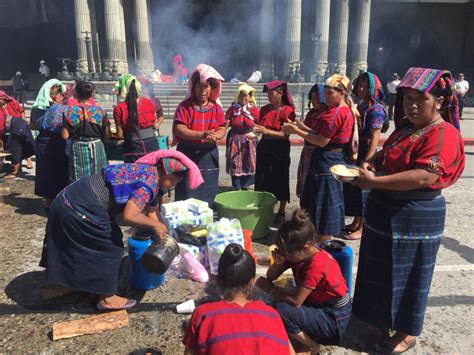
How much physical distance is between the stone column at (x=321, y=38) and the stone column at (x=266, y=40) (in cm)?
274

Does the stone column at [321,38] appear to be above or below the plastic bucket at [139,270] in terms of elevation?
above

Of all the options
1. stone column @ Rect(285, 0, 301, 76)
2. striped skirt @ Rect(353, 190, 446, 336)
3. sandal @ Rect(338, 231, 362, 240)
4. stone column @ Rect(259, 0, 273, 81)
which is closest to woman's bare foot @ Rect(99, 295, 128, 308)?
striped skirt @ Rect(353, 190, 446, 336)

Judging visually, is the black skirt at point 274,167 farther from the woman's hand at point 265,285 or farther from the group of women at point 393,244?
the woman's hand at point 265,285

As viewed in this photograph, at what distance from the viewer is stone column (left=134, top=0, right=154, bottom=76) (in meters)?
19.6

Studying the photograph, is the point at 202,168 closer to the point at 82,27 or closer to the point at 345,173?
the point at 345,173

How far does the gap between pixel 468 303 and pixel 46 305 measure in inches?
132

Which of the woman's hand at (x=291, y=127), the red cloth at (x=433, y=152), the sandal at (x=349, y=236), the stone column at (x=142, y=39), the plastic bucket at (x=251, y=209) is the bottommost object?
the sandal at (x=349, y=236)

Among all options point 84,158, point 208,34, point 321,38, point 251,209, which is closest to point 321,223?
point 251,209

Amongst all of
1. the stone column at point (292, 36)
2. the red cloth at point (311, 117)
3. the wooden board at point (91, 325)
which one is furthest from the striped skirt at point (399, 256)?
the stone column at point (292, 36)

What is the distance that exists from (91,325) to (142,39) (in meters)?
19.4

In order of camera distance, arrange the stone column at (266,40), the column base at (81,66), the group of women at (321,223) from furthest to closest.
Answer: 1. the stone column at (266,40)
2. the column base at (81,66)
3. the group of women at (321,223)

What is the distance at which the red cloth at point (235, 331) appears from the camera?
167 centimetres

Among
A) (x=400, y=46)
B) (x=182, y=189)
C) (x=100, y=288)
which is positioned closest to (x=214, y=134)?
(x=182, y=189)

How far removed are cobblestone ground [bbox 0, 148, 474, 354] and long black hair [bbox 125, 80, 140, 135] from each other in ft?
5.33
